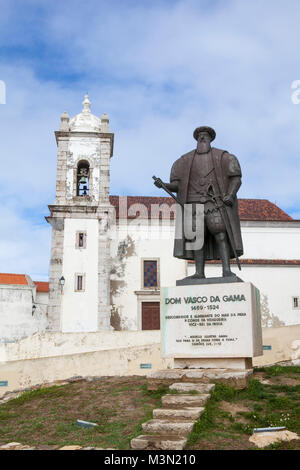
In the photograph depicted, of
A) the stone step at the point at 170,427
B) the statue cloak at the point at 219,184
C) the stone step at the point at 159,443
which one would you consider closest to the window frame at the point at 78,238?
the statue cloak at the point at 219,184

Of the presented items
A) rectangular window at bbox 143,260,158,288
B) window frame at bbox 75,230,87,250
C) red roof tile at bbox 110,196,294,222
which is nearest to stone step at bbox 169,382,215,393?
window frame at bbox 75,230,87,250

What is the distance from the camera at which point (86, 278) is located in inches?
827

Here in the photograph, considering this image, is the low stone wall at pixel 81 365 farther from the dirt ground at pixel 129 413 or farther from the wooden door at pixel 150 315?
the wooden door at pixel 150 315

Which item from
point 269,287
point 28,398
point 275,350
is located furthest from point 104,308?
point 28,398

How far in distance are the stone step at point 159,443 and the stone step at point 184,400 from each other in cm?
89

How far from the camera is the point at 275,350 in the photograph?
10711 mm

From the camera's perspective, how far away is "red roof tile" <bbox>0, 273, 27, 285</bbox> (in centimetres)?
3225

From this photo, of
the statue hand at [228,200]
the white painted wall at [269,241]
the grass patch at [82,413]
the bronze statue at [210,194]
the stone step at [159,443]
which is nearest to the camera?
the stone step at [159,443]

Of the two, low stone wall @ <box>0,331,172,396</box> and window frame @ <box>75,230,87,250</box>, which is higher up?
window frame @ <box>75,230,87,250</box>

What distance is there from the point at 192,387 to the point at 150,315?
17.4 metres

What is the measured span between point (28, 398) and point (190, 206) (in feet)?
12.6

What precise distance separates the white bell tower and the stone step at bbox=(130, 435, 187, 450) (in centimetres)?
1637

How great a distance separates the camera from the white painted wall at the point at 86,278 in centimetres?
2042

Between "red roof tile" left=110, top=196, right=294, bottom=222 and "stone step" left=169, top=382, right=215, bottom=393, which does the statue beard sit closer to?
"stone step" left=169, top=382, right=215, bottom=393
